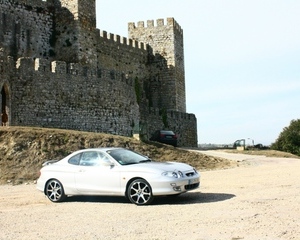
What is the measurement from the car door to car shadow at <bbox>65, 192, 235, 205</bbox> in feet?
1.62

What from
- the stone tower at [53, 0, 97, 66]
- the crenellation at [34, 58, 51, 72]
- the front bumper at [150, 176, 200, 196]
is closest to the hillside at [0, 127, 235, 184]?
the crenellation at [34, 58, 51, 72]

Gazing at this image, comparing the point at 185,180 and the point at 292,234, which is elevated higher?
the point at 185,180

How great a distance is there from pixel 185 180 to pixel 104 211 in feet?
6.42

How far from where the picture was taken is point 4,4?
110 feet

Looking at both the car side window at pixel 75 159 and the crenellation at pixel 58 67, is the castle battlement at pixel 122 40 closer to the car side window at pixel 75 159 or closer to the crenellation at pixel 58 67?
the crenellation at pixel 58 67

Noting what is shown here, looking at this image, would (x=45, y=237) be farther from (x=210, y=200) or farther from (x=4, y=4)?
(x=4, y=4)

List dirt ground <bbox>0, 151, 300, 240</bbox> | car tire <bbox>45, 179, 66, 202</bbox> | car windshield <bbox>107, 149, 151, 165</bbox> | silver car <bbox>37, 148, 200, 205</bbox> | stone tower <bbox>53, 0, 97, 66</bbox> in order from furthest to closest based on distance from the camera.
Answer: stone tower <bbox>53, 0, 97, 66</bbox> → car tire <bbox>45, 179, 66, 202</bbox> → car windshield <bbox>107, 149, 151, 165</bbox> → silver car <bbox>37, 148, 200, 205</bbox> → dirt ground <bbox>0, 151, 300, 240</bbox>

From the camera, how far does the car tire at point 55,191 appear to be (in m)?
11.7

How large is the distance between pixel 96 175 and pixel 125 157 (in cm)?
87

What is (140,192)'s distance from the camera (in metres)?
10.5

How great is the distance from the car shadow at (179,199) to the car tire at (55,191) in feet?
1.11

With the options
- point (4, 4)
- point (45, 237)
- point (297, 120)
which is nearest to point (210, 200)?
point (45, 237)

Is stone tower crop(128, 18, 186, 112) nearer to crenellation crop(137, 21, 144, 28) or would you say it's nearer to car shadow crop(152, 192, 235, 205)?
crenellation crop(137, 21, 144, 28)

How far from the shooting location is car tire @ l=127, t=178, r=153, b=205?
1034 cm
